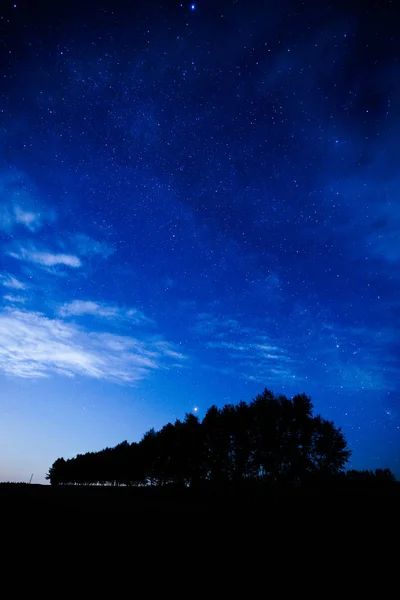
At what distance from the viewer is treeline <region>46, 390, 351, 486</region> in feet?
141

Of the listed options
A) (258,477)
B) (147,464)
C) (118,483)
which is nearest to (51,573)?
(258,477)

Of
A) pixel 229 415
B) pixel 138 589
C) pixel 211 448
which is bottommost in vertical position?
pixel 138 589

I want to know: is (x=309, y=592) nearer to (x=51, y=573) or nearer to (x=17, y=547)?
(x=51, y=573)

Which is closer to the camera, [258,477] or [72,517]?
[72,517]

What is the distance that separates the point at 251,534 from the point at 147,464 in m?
61.1

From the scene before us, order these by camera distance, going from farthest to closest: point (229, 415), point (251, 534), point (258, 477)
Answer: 1. point (229, 415)
2. point (258, 477)
3. point (251, 534)

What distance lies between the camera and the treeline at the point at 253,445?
43125 mm

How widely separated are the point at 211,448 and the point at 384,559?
45866 millimetres

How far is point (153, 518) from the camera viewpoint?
528 inches

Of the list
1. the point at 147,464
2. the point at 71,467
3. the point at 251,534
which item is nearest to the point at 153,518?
the point at 251,534

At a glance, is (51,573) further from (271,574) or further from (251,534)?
(251,534)

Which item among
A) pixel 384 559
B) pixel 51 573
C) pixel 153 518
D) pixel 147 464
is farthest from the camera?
pixel 147 464

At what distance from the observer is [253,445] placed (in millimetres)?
45750

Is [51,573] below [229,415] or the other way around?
below
